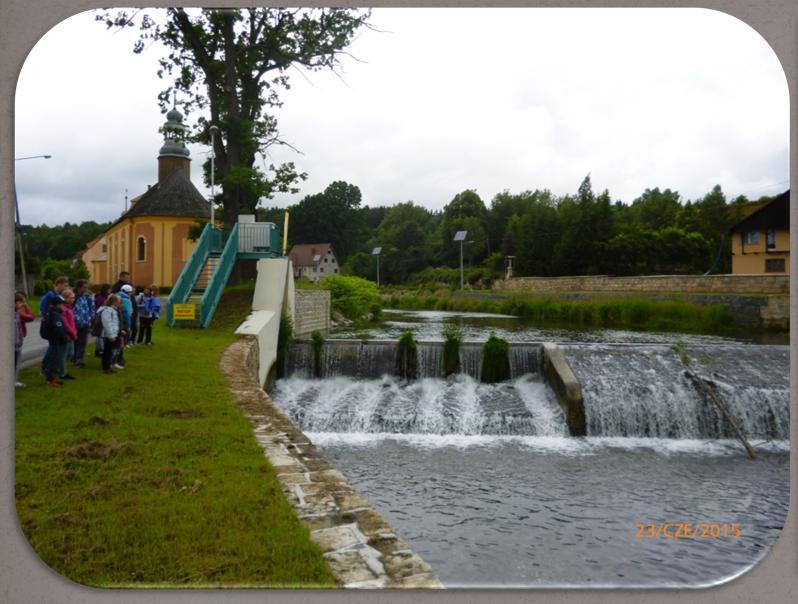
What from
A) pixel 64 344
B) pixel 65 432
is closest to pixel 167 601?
pixel 65 432

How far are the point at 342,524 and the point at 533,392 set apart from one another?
15.5 feet

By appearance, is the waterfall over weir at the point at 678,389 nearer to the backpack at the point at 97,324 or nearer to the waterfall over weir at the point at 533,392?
the waterfall over weir at the point at 533,392

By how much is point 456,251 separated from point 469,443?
1.96 meters

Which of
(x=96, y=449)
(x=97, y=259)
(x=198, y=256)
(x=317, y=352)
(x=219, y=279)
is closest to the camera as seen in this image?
(x=96, y=449)

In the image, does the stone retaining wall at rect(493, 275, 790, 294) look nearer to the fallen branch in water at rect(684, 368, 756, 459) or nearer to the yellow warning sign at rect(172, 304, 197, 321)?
the fallen branch in water at rect(684, 368, 756, 459)

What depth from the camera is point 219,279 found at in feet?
18.6

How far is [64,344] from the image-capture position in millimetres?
4273

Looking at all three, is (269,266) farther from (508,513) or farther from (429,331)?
(508,513)

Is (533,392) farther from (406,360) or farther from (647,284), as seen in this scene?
(647,284)

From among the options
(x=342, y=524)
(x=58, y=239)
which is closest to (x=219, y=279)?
(x=58, y=239)

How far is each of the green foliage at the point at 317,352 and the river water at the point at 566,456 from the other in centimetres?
9

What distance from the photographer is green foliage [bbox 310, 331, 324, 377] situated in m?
7.42

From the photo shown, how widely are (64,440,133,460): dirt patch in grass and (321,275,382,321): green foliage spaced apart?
219 cm

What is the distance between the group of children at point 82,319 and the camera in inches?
150
